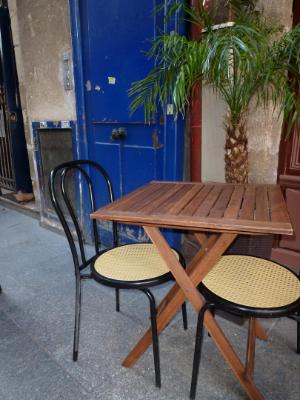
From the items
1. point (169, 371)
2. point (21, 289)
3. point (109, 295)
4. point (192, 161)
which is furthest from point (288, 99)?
point (21, 289)

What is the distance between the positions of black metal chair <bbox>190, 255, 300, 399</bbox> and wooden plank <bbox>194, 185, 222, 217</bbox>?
1.01 feet

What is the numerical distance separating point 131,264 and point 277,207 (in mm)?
681

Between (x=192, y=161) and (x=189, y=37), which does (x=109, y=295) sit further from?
(x=189, y=37)

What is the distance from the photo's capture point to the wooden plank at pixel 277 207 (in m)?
0.98

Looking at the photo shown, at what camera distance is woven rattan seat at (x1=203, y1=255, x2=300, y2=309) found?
1.07 meters

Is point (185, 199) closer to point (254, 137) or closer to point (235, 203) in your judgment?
point (235, 203)

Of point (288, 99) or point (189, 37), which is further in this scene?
point (189, 37)

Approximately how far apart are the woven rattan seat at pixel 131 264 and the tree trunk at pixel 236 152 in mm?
587

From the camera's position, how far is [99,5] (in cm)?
228

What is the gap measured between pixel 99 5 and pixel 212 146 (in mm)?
1414

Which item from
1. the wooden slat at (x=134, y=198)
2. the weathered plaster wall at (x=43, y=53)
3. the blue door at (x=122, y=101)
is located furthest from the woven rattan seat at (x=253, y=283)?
the weathered plaster wall at (x=43, y=53)

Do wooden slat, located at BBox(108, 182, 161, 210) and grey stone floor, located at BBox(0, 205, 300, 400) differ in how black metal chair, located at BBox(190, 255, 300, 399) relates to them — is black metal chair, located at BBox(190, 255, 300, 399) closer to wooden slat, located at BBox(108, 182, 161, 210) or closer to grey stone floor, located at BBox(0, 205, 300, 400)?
grey stone floor, located at BBox(0, 205, 300, 400)

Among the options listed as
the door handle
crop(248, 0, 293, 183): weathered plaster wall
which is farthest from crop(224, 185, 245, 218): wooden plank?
the door handle

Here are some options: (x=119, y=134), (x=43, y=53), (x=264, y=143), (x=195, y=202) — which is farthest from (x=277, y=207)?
(x=43, y=53)
